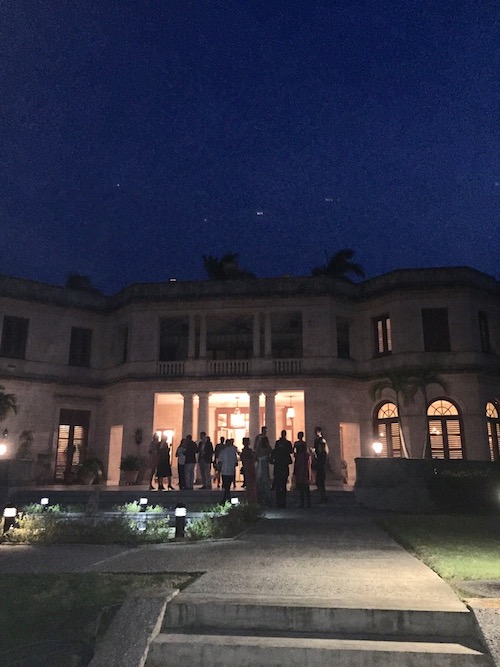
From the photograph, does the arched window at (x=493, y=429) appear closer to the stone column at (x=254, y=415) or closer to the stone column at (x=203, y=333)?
the stone column at (x=254, y=415)

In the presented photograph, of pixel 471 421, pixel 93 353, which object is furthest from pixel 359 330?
pixel 93 353

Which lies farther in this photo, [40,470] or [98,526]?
[40,470]

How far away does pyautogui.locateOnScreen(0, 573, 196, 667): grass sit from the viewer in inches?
176

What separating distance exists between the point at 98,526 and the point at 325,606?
627cm

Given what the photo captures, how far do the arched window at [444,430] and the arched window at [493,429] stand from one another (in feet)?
4.32

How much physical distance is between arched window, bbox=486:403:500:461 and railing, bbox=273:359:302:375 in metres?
8.26

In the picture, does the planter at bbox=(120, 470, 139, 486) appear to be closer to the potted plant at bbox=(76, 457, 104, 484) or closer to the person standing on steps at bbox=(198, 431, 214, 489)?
the potted plant at bbox=(76, 457, 104, 484)

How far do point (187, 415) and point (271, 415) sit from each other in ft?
12.5

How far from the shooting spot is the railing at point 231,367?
82.0 feet

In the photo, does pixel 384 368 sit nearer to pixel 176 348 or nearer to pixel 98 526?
pixel 176 348

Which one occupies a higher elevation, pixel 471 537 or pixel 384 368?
pixel 384 368

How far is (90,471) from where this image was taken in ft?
79.2

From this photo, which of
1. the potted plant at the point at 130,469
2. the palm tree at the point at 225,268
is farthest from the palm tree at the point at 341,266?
the potted plant at the point at 130,469

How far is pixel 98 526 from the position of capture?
9852 mm
